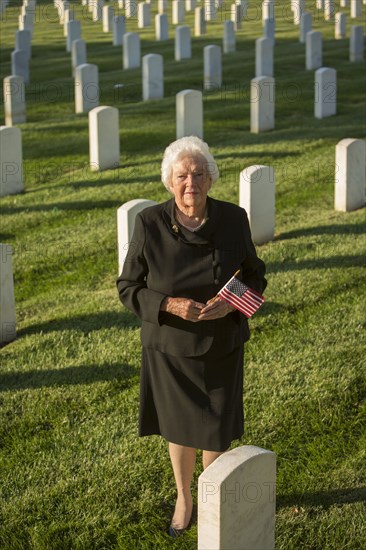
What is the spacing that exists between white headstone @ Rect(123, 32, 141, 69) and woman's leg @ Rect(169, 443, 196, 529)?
1702 cm

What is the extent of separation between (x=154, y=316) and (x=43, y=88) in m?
15.2

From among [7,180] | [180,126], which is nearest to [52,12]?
[180,126]

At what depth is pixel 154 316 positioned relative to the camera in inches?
178

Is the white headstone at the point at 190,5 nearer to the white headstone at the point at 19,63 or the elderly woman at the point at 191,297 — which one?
the white headstone at the point at 19,63

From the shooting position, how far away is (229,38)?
2331 centimetres

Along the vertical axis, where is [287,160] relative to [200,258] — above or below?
below

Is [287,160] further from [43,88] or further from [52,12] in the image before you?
[52,12]

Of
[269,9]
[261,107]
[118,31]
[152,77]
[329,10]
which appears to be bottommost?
[261,107]

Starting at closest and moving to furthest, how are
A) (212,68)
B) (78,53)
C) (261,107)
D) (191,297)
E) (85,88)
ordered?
(191,297), (261,107), (85,88), (212,68), (78,53)

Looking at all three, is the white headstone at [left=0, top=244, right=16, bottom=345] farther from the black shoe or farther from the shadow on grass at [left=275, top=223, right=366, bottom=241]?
the shadow on grass at [left=275, top=223, right=366, bottom=241]

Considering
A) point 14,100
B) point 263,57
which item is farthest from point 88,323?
point 263,57

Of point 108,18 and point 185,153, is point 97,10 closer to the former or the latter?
point 108,18

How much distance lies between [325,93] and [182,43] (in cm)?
730

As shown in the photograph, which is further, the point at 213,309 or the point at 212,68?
the point at 212,68
